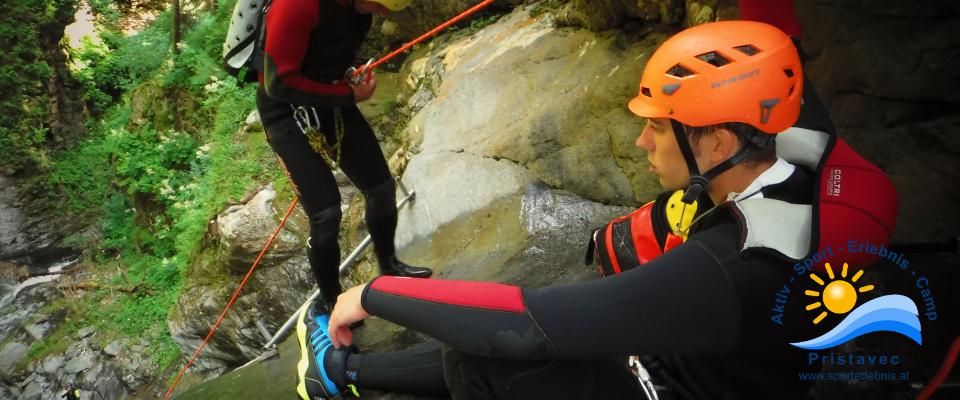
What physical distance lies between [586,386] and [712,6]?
112 inches

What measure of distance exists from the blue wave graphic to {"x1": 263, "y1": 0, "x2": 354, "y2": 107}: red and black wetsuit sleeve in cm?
239

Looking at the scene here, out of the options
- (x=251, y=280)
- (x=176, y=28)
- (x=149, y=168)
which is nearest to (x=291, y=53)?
(x=251, y=280)

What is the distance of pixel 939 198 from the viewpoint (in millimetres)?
2580

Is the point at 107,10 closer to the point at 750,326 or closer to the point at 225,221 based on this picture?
the point at 225,221

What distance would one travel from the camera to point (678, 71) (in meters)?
1.68

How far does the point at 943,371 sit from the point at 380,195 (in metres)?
2.66

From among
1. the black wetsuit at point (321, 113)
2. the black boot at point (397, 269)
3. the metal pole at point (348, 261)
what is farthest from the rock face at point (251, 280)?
the black wetsuit at point (321, 113)

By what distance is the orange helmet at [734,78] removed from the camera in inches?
60.9

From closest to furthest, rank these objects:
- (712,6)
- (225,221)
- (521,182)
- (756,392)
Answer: (756,392), (712,6), (521,182), (225,221)

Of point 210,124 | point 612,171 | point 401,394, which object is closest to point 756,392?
point 401,394

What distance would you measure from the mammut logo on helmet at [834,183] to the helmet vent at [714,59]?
1.42 ft

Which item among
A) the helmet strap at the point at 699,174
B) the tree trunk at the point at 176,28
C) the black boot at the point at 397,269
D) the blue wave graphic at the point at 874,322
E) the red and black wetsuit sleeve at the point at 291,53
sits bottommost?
the black boot at the point at 397,269

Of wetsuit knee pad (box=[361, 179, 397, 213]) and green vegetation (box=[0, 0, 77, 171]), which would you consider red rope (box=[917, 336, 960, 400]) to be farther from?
green vegetation (box=[0, 0, 77, 171])

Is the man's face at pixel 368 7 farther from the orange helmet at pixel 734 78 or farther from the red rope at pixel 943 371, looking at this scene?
the red rope at pixel 943 371
